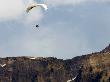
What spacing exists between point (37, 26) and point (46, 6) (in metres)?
7.81

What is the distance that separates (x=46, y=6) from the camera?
15512 centimetres

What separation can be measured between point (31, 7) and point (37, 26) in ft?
30.5

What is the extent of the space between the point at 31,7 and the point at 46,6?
10685 mm

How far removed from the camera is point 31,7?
164 m

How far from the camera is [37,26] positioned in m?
158
